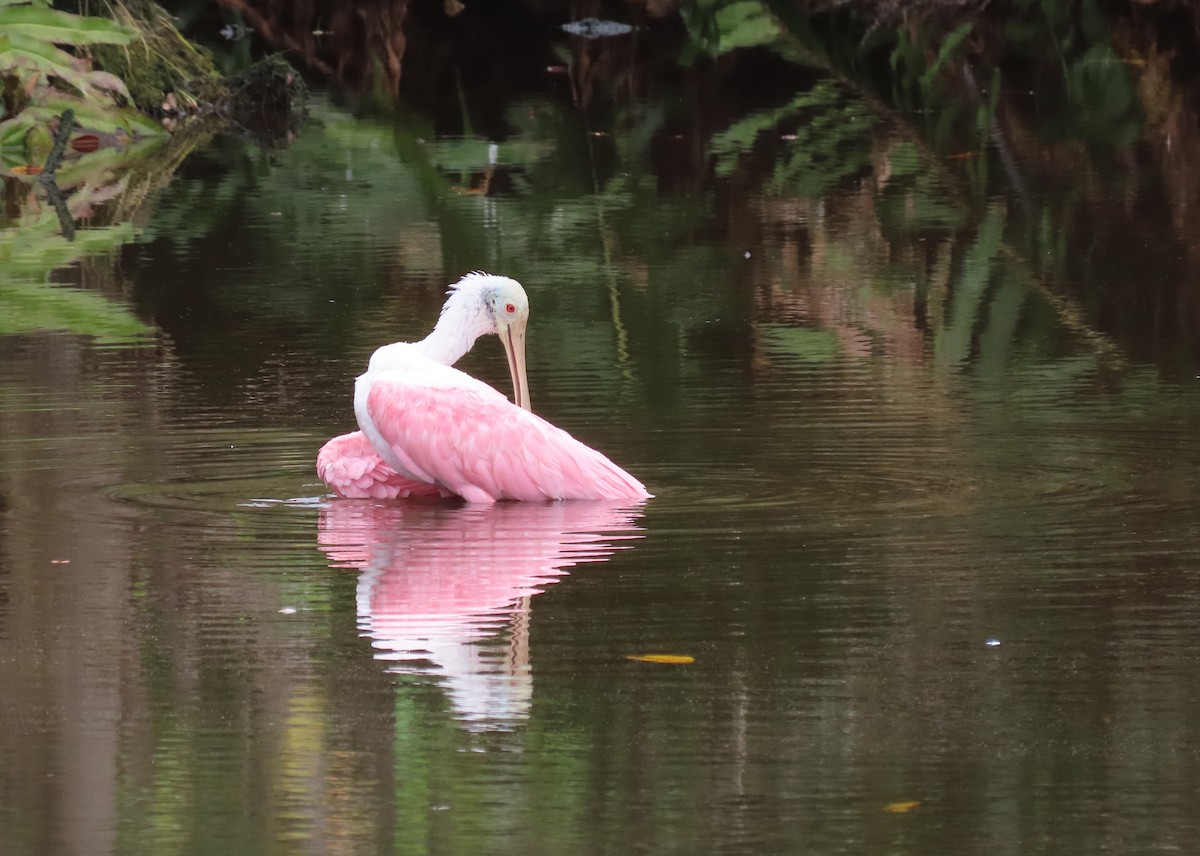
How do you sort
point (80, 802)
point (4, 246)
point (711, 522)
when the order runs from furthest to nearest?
point (4, 246)
point (711, 522)
point (80, 802)

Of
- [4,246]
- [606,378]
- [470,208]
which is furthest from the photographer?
[470,208]

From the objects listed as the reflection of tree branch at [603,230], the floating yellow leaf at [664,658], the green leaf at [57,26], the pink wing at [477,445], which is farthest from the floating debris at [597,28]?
the floating yellow leaf at [664,658]

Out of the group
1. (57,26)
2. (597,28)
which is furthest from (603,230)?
(597,28)

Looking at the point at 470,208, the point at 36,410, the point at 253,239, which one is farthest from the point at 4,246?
the point at 36,410

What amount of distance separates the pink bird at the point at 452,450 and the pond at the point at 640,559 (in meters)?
0.11

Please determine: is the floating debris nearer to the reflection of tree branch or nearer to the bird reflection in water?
the reflection of tree branch

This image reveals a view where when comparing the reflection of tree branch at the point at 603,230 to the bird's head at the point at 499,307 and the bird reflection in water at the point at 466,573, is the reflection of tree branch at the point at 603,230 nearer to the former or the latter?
the bird's head at the point at 499,307

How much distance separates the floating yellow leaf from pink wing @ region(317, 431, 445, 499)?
2.54 metres

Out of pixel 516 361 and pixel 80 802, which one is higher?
pixel 516 361

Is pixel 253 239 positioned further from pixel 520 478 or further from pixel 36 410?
pixel 520 478

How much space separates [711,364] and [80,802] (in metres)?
5.85

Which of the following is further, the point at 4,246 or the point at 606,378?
A: the point at 4,246

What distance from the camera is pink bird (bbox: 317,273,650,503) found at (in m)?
8.23

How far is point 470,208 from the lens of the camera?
16188 mm
